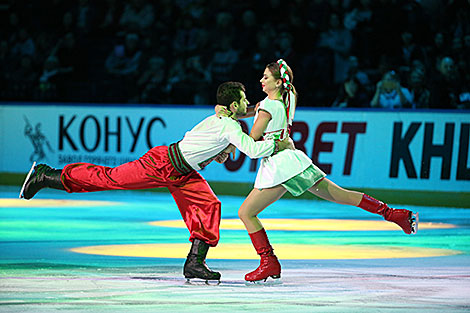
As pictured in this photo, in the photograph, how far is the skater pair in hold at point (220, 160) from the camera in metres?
7.23

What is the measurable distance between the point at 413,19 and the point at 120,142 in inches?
227

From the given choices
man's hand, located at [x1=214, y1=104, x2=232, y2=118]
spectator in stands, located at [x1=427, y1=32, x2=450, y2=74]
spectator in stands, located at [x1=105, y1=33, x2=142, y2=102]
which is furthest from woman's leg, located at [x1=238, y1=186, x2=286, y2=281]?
spectator in stands, located at [x1=105, y1=33, x2=142, y2=102]

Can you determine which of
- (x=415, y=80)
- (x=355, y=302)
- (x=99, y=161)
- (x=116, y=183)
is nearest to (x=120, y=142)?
(x=99, y=161)

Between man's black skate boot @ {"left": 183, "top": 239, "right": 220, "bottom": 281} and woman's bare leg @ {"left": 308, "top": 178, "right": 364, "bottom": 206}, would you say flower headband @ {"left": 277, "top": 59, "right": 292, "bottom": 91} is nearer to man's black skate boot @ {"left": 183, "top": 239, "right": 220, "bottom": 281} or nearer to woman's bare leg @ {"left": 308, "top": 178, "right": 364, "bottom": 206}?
woman's bare leg @ {"left": 308, "top": 178, "right": 364, "bottom": 206}

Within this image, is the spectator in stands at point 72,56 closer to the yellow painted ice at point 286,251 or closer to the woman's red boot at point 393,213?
the yellow painted ice at point 286,251

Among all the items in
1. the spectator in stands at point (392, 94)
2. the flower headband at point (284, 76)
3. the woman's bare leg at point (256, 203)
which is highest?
the flower headband at point (284, 76)

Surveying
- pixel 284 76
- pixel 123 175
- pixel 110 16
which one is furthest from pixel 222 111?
pixel 110 16

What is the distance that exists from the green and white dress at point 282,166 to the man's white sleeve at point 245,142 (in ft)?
0.56

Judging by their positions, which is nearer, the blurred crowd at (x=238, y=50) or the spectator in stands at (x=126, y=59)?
the blurred crowd at (x=238, y=50)

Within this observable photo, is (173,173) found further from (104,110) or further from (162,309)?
(104,110)

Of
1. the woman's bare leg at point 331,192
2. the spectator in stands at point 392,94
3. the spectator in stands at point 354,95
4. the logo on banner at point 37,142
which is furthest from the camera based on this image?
the logo on banner at point 37,142

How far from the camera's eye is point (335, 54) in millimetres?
17203

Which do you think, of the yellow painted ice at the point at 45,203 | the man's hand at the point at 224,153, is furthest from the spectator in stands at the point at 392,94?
the man's hand at the point at 224,153

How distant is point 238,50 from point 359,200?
420 inches
